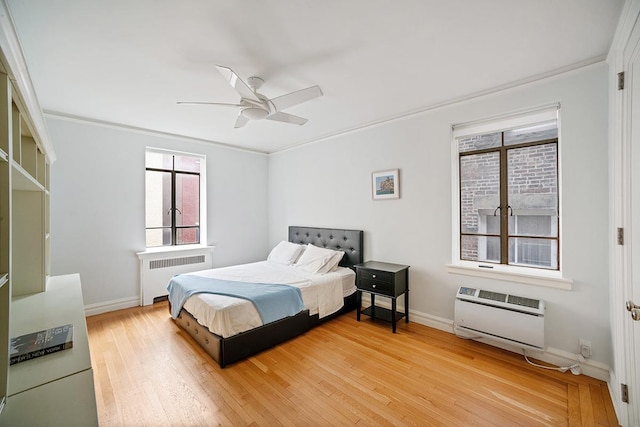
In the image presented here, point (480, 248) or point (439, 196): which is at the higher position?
point (439, 196)


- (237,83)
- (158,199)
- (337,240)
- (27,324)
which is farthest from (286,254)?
(27,324)

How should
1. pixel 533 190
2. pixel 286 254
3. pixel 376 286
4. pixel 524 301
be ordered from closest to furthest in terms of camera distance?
pixel 524 301 < pixel 533 190 < pixel 376 286 < pixel 286 254

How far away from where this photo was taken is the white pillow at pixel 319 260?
3.63 meters

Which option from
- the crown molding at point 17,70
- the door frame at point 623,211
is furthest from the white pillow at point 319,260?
the crown molding at point 17,70

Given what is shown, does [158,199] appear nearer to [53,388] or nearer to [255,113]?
[255,113]

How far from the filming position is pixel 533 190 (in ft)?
8.75

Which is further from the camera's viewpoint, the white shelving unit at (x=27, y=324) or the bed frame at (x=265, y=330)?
the bed frame at (x=265, y=330)

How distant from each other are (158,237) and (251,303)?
261 cm

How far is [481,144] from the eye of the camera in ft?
9.71

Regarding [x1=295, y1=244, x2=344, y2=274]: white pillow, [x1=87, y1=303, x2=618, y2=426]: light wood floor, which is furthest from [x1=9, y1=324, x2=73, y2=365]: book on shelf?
[x1=295, y1=244, x2=344, y2=274]: white pillow

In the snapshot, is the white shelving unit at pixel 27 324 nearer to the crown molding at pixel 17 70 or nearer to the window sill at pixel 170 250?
the crown molding at pixel 17 70

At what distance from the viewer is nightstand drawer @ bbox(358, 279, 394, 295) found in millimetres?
3026

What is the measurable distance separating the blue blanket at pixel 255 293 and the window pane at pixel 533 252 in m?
2.31

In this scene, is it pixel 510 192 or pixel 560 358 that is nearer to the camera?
pixel 560 358
